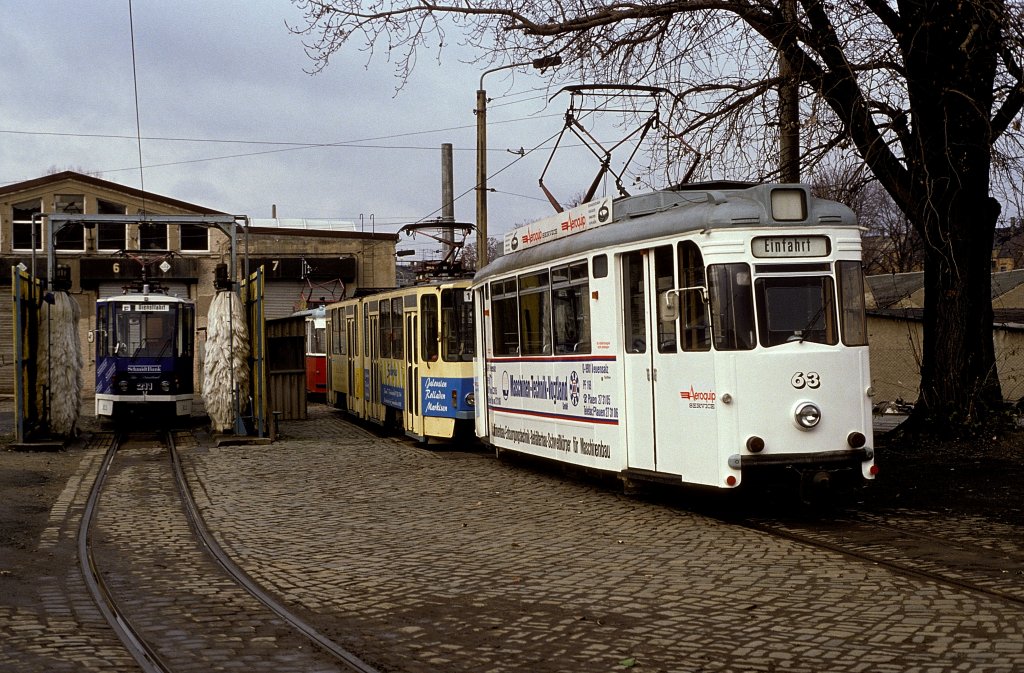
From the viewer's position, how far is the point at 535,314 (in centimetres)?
1377

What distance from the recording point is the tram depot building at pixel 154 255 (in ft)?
131

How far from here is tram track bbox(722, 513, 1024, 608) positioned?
25.1ft

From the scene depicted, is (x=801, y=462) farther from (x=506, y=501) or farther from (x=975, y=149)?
(x=975, y=149)

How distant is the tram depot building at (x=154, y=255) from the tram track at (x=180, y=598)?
89.3 ft

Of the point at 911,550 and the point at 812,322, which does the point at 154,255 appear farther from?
the point at 911,550

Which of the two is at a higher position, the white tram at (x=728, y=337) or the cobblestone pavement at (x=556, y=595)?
the white tram at (x=728, y=337)

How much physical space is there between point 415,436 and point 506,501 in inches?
279

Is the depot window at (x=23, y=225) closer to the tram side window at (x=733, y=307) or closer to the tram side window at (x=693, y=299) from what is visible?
the tram side window at (x=693, y=299)

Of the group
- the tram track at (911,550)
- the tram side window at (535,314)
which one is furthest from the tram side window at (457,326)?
the tram track at (911,550)

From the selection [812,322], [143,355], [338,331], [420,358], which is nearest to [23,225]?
[338,331]

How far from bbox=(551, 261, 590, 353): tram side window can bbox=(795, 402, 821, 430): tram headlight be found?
2815 millimetres

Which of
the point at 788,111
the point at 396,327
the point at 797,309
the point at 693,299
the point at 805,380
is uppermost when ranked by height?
the point at 788,111

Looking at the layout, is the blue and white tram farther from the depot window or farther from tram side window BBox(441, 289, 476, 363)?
the depot window

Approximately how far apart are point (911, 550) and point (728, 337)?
235 cm
